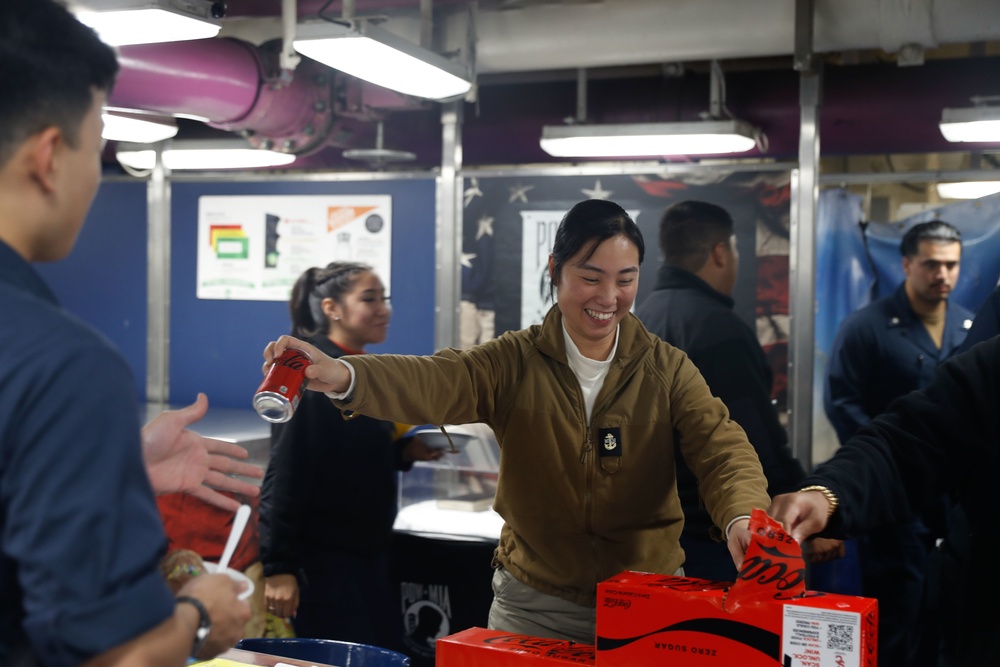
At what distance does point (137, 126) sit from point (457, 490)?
227 cm

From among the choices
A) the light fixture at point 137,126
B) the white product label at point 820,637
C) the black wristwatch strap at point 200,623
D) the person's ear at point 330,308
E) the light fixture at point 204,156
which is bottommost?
the white product label at point 820,637

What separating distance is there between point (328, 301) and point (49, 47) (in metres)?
2.75

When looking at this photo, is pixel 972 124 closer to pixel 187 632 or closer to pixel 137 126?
pixel 137 126

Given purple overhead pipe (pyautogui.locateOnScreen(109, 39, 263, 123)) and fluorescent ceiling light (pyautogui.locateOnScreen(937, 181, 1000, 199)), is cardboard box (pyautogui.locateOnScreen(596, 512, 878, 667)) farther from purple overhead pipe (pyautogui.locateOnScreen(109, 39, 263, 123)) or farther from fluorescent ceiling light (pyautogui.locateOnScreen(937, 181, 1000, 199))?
fluorescent ceiling light (pyautogui.locateOnScreen(937, 181, 1000, 199))

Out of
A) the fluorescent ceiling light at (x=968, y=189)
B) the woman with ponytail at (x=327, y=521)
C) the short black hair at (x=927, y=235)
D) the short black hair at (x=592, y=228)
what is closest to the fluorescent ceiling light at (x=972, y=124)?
the fluorescent ceiling light at (x=968, y=189)

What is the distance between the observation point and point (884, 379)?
471 centimetres

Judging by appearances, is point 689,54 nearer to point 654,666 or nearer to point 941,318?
point 941,318

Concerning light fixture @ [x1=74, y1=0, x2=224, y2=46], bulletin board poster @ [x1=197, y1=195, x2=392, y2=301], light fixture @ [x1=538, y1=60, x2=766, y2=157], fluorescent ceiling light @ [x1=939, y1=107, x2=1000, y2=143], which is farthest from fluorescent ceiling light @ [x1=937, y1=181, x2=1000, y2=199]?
light fixture @ [x1=74, y1=0, x2=224, y2=46]

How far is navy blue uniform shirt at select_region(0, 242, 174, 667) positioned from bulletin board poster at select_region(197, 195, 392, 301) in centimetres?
401

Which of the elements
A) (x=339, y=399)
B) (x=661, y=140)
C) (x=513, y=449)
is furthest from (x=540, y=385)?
(x=661, y=140)

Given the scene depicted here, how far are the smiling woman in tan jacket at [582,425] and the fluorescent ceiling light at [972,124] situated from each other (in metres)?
2.34

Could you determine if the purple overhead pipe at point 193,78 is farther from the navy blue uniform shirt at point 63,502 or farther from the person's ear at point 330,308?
the navy blue uniform shirt at point 63,502

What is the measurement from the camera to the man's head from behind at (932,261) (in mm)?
4598

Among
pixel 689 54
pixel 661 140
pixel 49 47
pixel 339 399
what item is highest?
pixel 689 54
